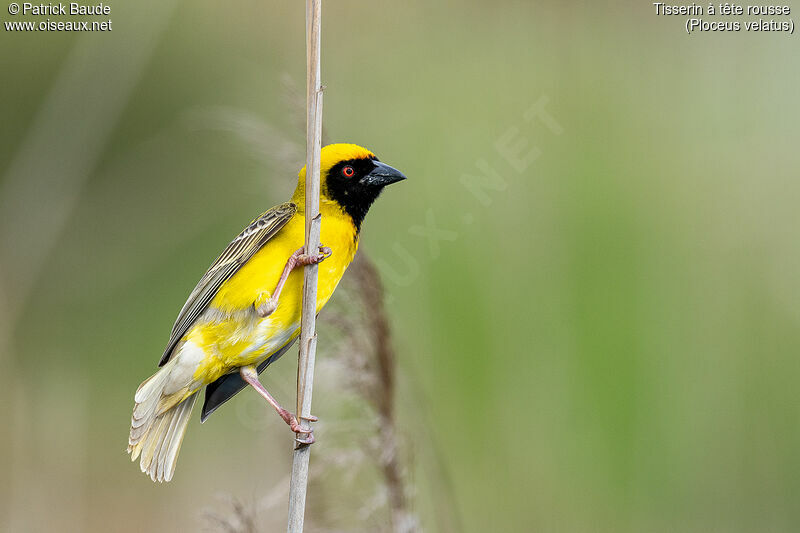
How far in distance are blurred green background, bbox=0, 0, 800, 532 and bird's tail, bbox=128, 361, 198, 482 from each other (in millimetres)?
269

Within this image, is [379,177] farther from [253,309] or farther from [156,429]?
[156,429]

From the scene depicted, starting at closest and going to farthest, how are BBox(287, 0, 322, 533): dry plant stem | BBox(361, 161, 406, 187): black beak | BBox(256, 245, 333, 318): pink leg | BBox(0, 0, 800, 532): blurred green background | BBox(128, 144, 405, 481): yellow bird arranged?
BBox(287, 0, 322, 533): dry plant stem
BBox(256, 245, 333, 318): pink leg
BBox(128, 144, 405, 481): yellow bird
BBox(361, 161, 406, 187): black beak
BBox(0, 0, 800, 532): blurred green background

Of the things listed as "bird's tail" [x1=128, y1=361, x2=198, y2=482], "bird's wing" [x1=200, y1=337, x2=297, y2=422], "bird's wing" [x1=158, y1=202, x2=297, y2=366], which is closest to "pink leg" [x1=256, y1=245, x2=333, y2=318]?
"bird's wing" [x1=158, y1=202, x2=297, y2=366]

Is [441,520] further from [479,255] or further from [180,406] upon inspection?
[479,255]

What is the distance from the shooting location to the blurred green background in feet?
10.5

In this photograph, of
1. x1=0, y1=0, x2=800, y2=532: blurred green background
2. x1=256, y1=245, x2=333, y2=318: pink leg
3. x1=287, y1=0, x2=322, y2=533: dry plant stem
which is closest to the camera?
x1=287, y1=0, x2=322, y2=533: dry plant stem

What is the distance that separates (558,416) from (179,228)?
265cm

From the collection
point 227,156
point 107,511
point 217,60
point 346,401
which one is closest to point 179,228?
point 227,156

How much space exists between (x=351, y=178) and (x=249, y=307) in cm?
56

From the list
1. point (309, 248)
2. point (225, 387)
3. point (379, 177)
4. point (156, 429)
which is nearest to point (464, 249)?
point (379, 177)

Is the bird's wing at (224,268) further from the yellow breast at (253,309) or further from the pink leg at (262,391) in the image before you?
the pink leg at (262,391)

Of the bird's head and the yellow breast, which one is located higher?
the bird's head

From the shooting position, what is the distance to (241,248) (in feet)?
8.86

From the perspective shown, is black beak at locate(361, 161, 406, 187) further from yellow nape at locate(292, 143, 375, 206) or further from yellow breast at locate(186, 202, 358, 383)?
yellow breast at locate(186, 202, 358, 383)
